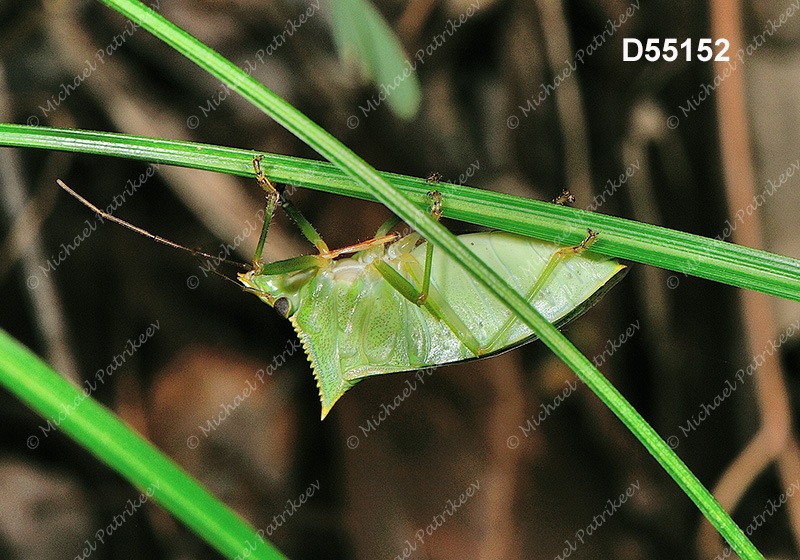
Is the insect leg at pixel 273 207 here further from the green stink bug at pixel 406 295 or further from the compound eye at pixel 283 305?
the compound eye at pixel 283 305

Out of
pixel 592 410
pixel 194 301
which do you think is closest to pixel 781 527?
pixel 592 410

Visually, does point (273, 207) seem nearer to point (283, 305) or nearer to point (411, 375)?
point (283, 305)

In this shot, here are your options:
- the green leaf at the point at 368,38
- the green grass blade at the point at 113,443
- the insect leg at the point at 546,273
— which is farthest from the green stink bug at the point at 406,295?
the green grass blade at the point at 113,443

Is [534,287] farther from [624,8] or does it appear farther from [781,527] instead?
[781,527]

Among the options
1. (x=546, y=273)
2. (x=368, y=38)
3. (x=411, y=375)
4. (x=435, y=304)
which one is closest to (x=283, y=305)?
(x=435, y=304)

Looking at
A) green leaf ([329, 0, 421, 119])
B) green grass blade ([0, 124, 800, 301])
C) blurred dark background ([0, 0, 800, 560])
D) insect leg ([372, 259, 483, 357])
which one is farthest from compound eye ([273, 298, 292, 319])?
blurred dark background ([0, 0, 800, 560])

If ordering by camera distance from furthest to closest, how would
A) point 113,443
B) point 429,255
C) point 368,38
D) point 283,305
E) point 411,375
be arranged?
point 411,375 < point 368,38 < point 283,305 < point 429,255 < point 113,443

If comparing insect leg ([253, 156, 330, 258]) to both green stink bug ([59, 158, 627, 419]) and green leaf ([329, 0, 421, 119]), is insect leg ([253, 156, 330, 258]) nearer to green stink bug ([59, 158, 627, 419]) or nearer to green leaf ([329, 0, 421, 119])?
green stink bug ([59, 158, 627, 419])
